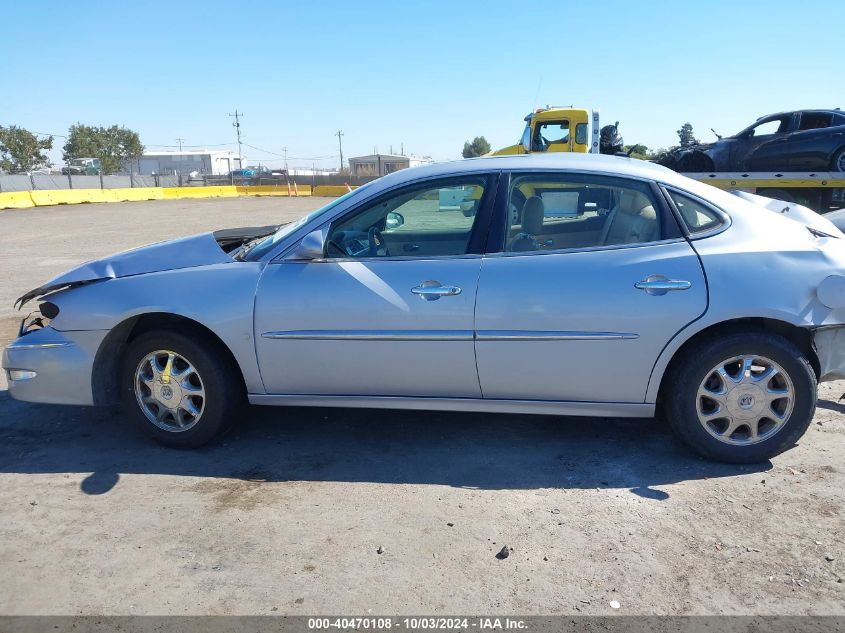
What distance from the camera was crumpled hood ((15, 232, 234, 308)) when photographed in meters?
4.07

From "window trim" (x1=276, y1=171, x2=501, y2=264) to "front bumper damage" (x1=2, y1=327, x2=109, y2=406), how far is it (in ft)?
4.22

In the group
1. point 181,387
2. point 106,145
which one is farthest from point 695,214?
point 106,145

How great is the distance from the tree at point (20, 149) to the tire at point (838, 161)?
73.2 meters

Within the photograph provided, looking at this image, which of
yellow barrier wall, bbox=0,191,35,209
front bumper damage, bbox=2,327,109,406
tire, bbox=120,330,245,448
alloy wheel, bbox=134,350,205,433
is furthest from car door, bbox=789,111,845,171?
yellow barrier wall, bbox=0,191,35,209

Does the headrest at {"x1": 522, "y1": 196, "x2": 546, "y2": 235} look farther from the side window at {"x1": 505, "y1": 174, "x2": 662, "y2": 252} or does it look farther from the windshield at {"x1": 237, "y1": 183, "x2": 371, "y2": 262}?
the windshield at {"x1": 237, "y1": 183, "x2": 371, "y2": 262}

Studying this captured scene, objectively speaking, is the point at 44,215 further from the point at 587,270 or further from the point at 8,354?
the point at 587,270

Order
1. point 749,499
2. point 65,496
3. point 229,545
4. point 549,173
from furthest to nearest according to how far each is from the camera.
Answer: point 549,173 → point 65,496 → point 749,499 → point 229,545

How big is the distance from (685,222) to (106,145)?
93915mm

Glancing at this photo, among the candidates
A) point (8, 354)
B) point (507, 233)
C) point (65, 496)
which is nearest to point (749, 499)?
point (507, 233)

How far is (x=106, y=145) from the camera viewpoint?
85.8 metres

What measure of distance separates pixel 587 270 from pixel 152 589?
98.6 inches

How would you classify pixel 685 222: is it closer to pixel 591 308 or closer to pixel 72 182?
pixel 591 308

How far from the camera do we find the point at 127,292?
157 inches

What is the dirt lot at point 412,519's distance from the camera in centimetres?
270
